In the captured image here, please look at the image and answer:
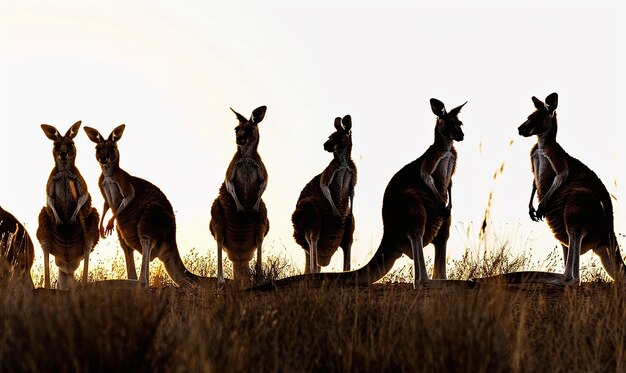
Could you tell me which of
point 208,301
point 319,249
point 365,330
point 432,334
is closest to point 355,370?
point 432,334

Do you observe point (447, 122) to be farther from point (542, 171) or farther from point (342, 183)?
point (342, 183)

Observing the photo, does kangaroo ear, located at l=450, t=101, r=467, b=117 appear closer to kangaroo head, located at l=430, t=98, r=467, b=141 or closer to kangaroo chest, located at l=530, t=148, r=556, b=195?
kangaroo head, located at l=430, t=98, r=467, b=141

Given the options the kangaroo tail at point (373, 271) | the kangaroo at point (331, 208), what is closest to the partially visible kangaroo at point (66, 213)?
the kangaroo at point (331, 208)

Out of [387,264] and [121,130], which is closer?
[387,264]

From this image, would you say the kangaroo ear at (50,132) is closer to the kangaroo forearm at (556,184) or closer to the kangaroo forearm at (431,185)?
the kangaroo forearm at (431,185)

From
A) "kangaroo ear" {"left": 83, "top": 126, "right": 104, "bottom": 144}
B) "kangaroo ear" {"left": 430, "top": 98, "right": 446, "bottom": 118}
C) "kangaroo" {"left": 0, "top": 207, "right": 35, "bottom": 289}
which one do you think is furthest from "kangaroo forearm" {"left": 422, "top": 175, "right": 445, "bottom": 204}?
"kangaroo" {"left": 0, "top": 207, "right": 35, "bottom": 289}

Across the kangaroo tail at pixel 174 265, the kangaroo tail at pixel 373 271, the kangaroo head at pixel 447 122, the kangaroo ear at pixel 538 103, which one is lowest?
the kangaroo tail at pixel 373 271

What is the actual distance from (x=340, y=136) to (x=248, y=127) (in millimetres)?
1234

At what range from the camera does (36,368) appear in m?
4.04

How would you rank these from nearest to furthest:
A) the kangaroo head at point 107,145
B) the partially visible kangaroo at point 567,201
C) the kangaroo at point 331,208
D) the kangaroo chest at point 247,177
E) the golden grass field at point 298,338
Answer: the golden grass field at point 298,338, the partially visible kangaroo at point 567,201, the kangaroo at point 331,208, the kangaroo head at point 107,145, the kangaroo chest at point 247,177

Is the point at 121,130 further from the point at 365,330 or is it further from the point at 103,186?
the point at 365,330

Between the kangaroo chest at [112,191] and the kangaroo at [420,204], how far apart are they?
355cm

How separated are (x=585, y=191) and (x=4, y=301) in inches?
209

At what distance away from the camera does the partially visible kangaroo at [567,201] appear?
863cm
